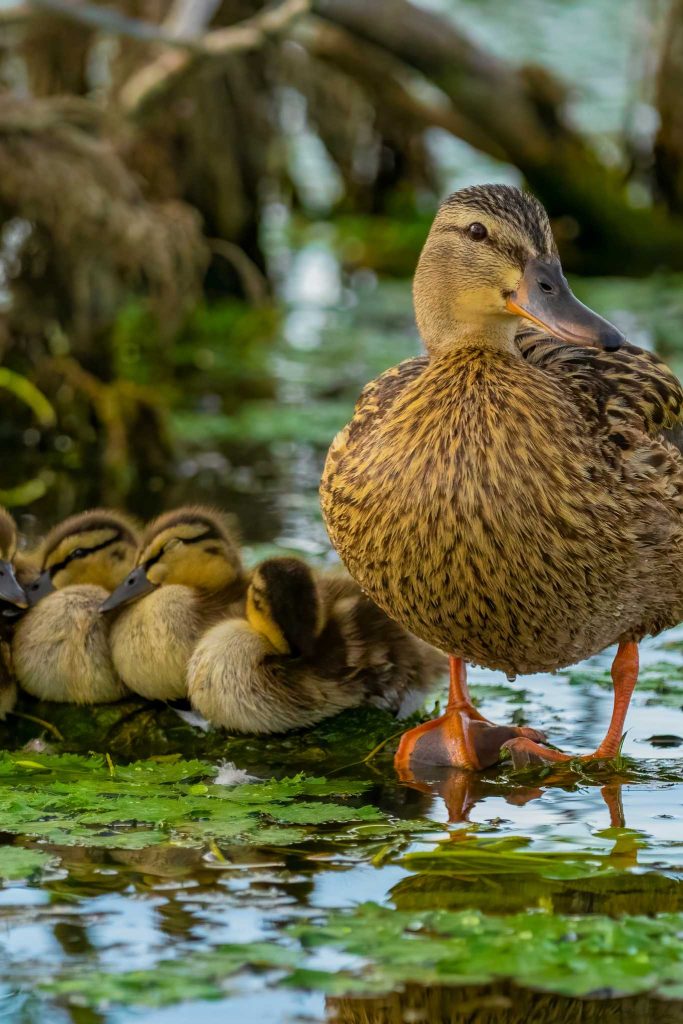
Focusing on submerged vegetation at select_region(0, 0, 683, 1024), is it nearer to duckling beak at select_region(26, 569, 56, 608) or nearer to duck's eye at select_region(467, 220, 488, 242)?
duckling beak at select_region(26, 569, 56, 608)

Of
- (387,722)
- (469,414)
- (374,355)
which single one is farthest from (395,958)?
(374,355)

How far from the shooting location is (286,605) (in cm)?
448

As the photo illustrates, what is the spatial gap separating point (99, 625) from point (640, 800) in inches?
61.9

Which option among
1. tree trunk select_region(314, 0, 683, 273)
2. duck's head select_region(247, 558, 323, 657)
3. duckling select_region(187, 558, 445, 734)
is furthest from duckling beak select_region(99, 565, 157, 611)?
tree trunk select_region(314, 0, 683, 273)

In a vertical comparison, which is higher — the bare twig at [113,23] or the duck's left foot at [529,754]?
the bare twig at [113,23]

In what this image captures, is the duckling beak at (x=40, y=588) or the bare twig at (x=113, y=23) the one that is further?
the bare twig at (x=113, y=23)

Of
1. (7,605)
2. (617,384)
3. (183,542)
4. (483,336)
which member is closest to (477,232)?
(483,336)

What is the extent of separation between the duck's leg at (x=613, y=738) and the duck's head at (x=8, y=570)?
1.36 meters

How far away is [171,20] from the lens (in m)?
8.97

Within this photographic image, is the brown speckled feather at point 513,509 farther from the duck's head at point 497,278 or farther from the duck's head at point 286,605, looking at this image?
the duck's head at point 286,605

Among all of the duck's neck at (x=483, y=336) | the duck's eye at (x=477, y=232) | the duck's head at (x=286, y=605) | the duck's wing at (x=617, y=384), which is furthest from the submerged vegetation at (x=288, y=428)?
the duck's eye at (x=477, y=232)

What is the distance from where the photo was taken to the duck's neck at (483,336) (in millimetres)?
4125

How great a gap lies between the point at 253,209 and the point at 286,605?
562 centimetres

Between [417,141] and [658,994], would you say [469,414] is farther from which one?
[417,141]
